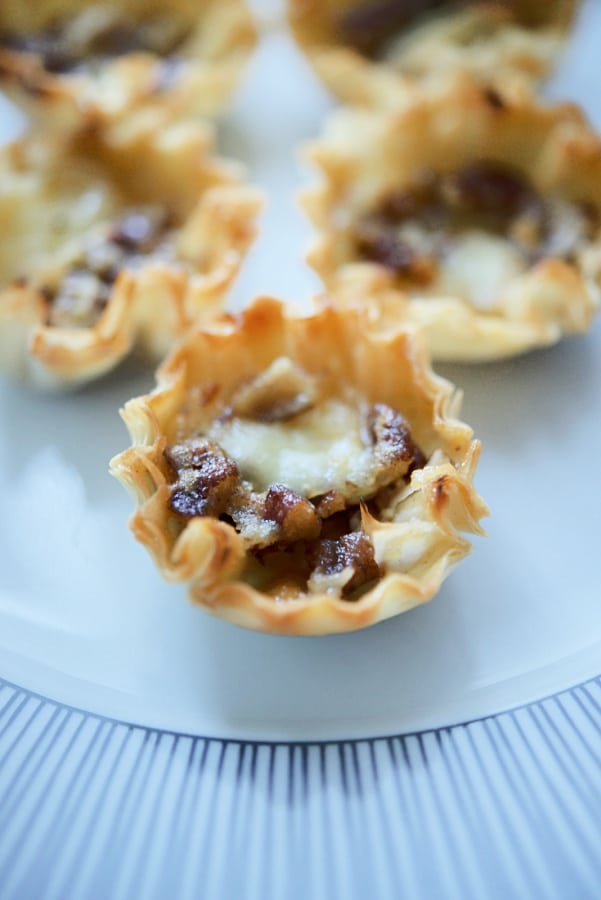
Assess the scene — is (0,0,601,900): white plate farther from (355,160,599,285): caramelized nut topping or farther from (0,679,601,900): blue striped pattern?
(355,160,599,285): caramelized nut topping

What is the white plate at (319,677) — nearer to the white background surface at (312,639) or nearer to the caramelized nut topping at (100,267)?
the white background surface at (312,639)

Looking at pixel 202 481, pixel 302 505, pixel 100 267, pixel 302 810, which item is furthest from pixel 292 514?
pixel 100 267

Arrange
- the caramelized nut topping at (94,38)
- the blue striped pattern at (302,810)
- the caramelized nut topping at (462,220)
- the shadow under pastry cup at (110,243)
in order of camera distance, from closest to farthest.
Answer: the blue striped pattern at (302,810)
the shadow under pastry cup at (110,243)
the caramelized nut topping at (462,220)
the caramelized nut topping at (94,38)

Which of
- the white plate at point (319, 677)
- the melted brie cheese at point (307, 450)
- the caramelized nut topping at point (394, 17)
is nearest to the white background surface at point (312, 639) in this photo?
the white plate at point (319, 677)

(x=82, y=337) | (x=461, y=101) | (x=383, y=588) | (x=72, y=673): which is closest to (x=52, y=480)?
(x=82, y=337)

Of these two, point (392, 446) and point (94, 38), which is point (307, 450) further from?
point (94, 38)

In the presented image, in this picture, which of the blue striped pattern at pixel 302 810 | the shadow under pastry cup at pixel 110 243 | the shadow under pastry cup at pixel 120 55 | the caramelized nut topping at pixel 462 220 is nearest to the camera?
the blue striped pattern at pixel 302 810

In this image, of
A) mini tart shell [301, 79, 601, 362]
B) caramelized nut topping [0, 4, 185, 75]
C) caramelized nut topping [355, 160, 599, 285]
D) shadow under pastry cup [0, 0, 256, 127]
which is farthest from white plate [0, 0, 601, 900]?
caramelized nut topping [0, 4, 185, 75]
